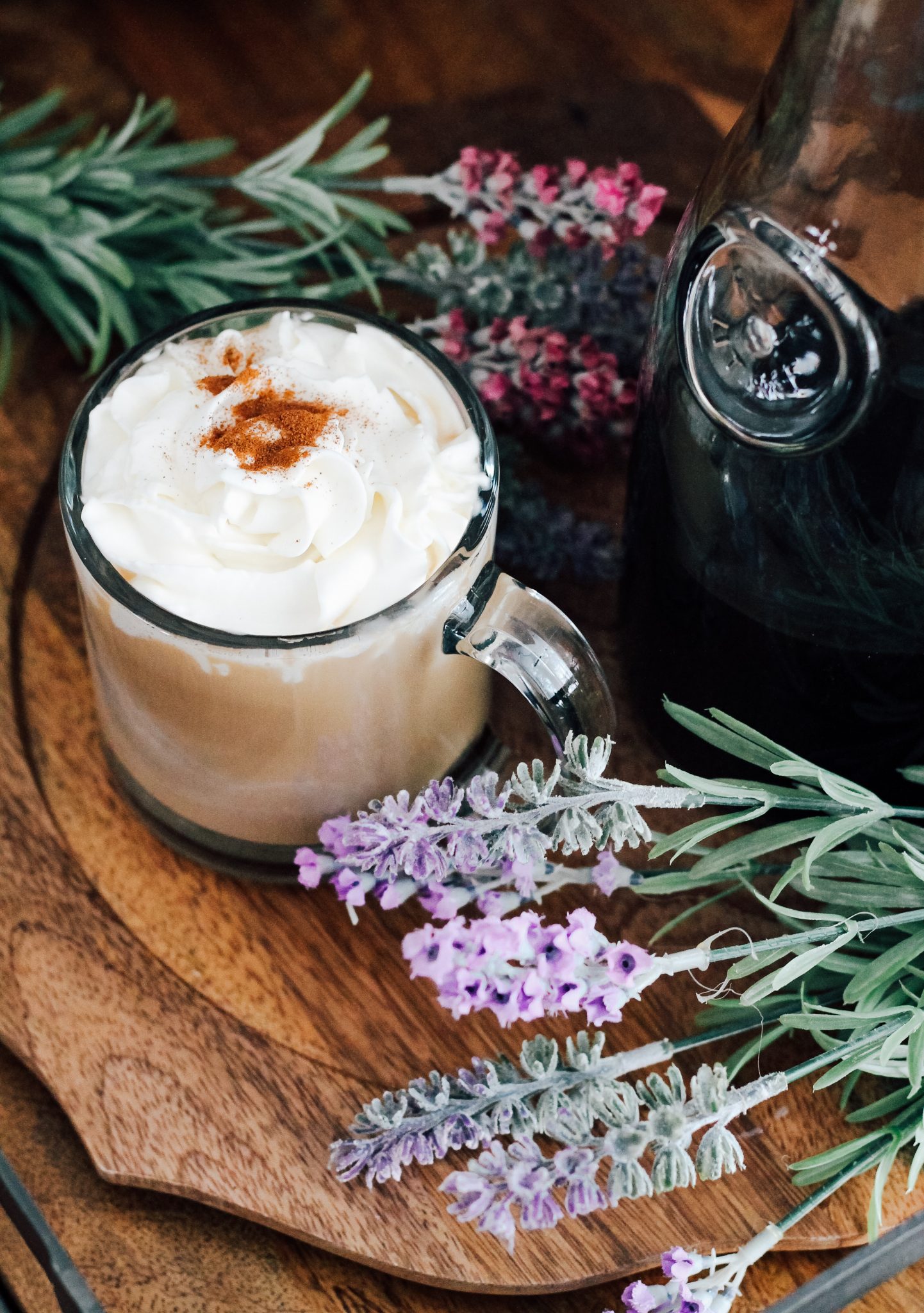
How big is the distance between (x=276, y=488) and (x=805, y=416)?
185 millimetres

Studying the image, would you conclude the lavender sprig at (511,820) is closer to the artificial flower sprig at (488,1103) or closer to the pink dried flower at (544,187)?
the artificial flower sprig at (488,1103)

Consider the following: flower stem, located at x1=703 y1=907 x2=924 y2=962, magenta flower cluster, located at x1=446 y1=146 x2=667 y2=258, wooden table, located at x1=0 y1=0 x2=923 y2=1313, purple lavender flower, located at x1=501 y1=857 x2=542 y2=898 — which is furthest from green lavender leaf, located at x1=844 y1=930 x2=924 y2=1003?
magenta flower cluster, located at x1=446 y1=146 x2=667 y2=258

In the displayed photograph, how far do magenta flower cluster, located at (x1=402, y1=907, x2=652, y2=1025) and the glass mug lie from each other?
9 centimetres

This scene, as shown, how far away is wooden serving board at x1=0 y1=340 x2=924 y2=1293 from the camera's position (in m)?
0.49

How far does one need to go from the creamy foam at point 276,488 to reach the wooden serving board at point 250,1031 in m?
0.14

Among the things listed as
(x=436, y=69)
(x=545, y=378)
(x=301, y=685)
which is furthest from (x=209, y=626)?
→ (x=436, y=69)

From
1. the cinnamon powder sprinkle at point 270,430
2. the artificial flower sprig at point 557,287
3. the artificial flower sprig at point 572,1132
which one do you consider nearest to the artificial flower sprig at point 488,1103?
the artificial flower sprig at point 572,1132

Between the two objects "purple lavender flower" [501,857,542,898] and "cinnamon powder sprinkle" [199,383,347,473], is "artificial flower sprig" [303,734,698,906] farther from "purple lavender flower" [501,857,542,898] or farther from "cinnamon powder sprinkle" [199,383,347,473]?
"cinnamon powder sprinkle" [199,383,347,473]

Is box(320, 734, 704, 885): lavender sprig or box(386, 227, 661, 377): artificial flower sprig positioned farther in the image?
box(386, 227, 661, 377): artificial flower sprig

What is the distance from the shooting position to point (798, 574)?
1.65 ft

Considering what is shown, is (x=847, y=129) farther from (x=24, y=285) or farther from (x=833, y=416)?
(x=24, y=285)

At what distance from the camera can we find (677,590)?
0.55 metres

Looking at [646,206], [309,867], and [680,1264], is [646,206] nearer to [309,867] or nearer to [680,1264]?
[309,867]

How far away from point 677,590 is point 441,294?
22 centimetres
